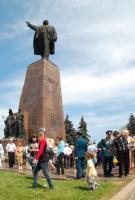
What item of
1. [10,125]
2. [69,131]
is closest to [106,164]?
[10,125]

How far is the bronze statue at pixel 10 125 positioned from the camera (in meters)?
23.7

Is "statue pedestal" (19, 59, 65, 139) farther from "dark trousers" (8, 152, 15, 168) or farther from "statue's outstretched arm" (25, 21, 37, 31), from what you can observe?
"dark trousers" (8, 152, 15, 168)

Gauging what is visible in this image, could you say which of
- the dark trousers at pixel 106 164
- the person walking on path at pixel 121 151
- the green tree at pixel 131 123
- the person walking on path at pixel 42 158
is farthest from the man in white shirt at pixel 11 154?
the green tree at pixel 131 123

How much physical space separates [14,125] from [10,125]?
0.34 metres

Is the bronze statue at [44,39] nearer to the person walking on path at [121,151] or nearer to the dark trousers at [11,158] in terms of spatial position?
the dark trousers at [11,158]

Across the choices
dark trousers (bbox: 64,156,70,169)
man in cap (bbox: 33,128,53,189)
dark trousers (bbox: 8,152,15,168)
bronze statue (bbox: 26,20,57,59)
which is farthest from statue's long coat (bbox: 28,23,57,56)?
man in cap (bbox: 33,128,53,189)

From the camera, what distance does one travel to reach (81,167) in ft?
44.0

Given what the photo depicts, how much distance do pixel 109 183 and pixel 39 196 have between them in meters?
2.50

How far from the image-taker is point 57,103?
24.8 m

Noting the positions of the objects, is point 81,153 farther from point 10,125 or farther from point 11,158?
point 10,125

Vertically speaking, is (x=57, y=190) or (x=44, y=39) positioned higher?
(x=44, y=39)

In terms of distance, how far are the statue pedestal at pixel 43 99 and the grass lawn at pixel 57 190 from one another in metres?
10.7

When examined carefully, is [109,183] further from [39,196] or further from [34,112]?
[34,112]

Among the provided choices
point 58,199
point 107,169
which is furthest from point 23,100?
point 58,199
